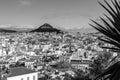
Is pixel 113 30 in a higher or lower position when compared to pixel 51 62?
higher

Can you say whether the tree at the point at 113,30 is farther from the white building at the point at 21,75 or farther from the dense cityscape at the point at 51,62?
the white building at the point at 21,75

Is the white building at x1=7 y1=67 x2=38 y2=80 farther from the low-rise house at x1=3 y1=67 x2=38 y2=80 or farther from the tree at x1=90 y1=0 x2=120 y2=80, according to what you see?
the tree at x1=90 y1=0 x2=120 y2=80

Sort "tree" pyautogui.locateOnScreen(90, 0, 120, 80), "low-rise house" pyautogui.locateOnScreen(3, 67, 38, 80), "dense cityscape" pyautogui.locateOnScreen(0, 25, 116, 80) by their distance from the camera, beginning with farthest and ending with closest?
"low-rise house" pyautogui.locateOnScreen(3, 67, 38, 80), "dense cityscape" pyautogui.locateOnScreen(0, 25, 116, 80), "tree" pyautogui.locateOnScreen(90, 0, 120, 80)

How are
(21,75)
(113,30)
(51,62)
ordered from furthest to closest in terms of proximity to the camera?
(51,62)
(21,75)
(113,30)

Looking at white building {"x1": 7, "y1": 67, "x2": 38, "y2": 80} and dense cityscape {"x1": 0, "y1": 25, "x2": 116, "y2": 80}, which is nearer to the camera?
dense cityscape {"x1": 0, "y1": 25, "x2": 116, "y2": 80}

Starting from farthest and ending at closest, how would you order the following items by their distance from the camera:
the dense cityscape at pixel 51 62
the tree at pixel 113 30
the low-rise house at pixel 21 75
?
the low-rise house at pixel 21 75 < the dense cityscape at pixel 51 62 < the tree at pixel 113 30

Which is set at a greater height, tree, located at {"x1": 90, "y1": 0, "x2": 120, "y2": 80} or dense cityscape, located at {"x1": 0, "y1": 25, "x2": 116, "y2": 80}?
tree, located at {"x1": 90, "y1": 0, "x2": 120, "y2": 80}

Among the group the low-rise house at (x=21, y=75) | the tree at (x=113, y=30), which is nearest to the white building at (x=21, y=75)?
the low-rise house at (x=21, y=75)

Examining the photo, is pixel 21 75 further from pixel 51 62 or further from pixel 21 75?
pixel 51 62

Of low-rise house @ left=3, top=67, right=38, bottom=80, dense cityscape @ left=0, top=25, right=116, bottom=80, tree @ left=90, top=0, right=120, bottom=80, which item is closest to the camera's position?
tree @ left=90, top=0, right=120, bottom=80

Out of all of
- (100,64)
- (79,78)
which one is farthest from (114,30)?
(100,64)

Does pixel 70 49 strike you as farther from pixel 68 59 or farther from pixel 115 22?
pixel 115 22

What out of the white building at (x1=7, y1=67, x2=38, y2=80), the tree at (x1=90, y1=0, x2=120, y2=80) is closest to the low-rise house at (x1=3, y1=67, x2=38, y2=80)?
the white building at (x1=7, y1=67, x2=38, y2=80)

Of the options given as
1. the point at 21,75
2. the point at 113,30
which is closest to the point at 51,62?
the point at 21,75
